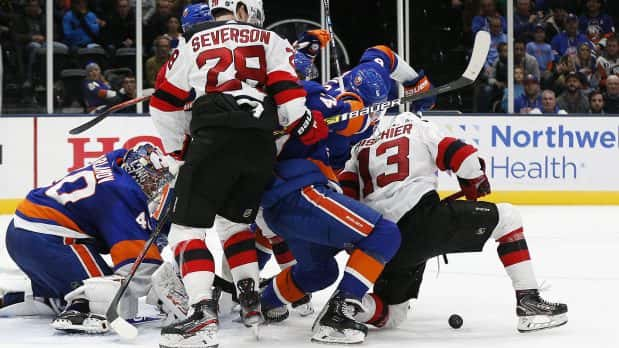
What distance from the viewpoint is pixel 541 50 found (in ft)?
28.7

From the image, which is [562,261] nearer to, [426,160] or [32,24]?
[426,160]

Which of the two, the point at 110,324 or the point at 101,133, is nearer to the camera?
the point at 110,324

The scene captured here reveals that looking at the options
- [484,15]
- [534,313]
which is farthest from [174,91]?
[484,15]

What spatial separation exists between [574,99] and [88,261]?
5.72 m

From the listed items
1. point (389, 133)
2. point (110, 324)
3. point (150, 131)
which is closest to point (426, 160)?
point (389, 133)

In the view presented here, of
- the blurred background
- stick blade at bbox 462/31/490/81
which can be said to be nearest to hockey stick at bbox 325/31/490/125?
stick blade at bbox 462/31/490/81

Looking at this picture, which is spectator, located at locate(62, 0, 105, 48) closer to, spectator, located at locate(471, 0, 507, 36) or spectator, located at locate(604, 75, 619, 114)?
spectator, located at locate(471, 0, 507, 36)

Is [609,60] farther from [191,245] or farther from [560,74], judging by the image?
[191,245]

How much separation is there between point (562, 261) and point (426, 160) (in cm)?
194

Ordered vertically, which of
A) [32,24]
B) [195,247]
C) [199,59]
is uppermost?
[32,24]

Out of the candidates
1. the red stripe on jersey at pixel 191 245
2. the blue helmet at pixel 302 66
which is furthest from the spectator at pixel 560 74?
the red stripe on jersey at pixel 191 245

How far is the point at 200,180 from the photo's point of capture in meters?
3.05

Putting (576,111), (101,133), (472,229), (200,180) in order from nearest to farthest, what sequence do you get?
1. (200,180)
2. (472,229)
3. (101,133)
4. (576,111)

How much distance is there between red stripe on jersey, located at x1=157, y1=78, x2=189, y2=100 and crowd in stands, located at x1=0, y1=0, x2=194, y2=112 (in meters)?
4.87
